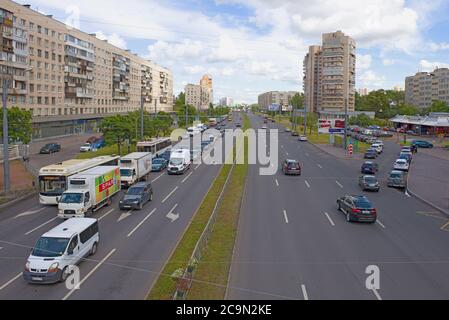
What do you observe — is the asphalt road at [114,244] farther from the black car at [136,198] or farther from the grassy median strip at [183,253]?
the black car at [136,198]

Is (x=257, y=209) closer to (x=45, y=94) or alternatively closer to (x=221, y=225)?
(x=221, y=225)

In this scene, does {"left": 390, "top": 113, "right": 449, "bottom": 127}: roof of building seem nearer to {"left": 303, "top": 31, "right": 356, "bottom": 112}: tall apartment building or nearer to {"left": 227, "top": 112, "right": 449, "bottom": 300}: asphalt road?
{"left": 303, "top": 31, "right": 356, "bottom": 112}: tall apartment building

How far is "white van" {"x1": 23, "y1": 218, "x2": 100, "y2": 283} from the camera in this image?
1739 cm

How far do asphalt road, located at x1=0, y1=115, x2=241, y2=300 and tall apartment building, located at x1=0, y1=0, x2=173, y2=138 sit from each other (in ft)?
96.5

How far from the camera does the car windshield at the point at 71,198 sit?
27.9 metres

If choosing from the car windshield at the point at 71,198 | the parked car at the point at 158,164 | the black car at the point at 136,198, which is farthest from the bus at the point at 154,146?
the car windshield at the point at 71,198

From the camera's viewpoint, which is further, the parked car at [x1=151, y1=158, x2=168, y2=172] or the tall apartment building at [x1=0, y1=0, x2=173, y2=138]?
the tall apartment building at [x1=0, y1=0, x2=173, y2=138]

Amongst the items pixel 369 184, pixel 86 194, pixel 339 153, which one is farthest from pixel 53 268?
pixel 339 153

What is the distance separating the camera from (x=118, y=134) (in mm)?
59969

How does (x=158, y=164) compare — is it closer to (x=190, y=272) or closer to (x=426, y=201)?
(x=426, y=201)

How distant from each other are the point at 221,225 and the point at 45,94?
6751 centimetres

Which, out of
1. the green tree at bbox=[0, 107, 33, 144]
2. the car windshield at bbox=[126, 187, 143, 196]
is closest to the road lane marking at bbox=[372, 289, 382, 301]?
the car windshield at bbox=[126, 187, 143, 196]

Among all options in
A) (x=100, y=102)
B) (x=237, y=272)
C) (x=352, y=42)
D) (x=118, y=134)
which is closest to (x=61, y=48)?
(x=100, y=102)
